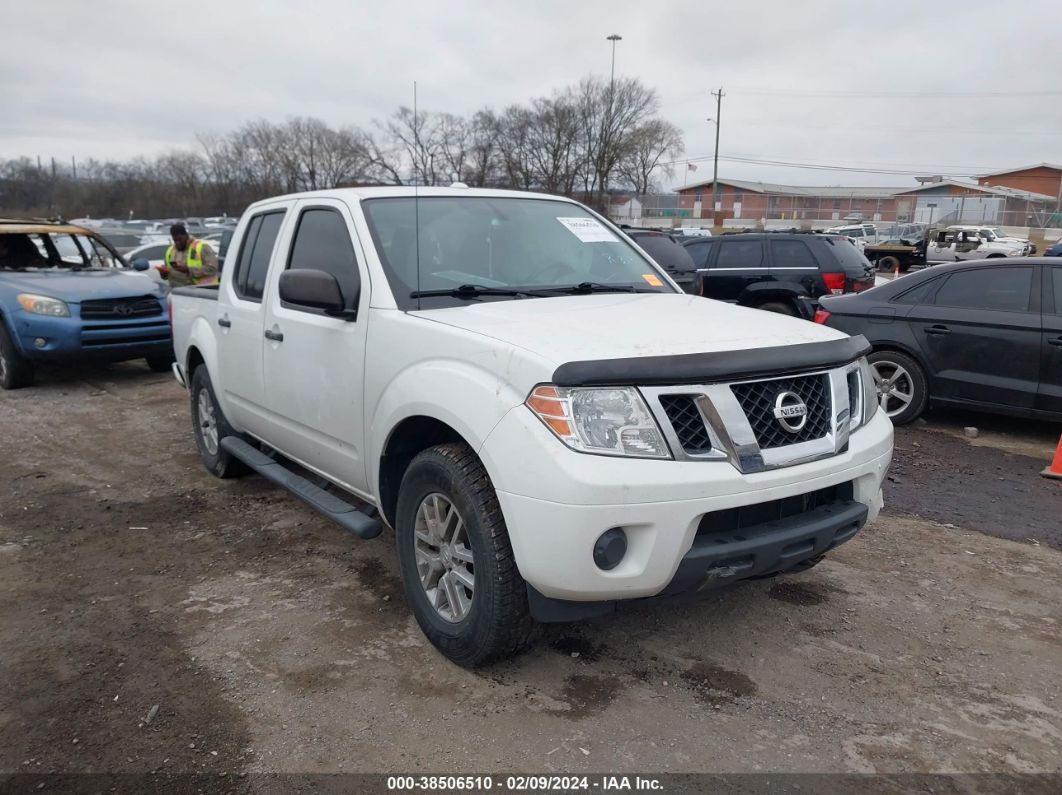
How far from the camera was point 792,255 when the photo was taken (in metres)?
11.4

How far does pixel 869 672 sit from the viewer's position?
3.22 metres

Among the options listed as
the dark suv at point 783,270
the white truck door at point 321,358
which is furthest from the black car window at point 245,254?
the dark suv at point 783,270

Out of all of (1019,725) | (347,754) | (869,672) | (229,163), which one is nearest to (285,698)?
(347,754)

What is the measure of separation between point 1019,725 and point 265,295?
4094 mm

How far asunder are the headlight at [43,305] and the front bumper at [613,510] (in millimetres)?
7867

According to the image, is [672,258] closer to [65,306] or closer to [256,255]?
[256,255]

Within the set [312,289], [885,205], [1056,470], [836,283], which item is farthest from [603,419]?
[885,205]

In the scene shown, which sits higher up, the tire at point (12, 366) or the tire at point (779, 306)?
the tire at point (779, 306)

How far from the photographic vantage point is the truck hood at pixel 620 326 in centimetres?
280

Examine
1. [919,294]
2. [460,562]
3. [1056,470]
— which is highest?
[919,294]

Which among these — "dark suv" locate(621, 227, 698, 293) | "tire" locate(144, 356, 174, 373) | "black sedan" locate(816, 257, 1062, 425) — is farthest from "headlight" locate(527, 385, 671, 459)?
"tire" locate(144, 356, 174, 373)

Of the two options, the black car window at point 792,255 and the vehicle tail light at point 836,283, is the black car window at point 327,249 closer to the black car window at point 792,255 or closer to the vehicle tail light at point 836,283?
the vehicle tail light at point 836,283

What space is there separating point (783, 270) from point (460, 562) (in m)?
9.41

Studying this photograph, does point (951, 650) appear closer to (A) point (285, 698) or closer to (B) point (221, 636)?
(A) point (285, 698)
